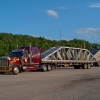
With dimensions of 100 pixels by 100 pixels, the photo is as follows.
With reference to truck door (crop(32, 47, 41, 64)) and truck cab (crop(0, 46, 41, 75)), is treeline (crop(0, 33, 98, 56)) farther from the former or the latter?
truck cab (crop(0, 46, 41, 75))

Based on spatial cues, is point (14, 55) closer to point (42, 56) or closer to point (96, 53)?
point (42, 56)

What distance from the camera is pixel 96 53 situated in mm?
98500

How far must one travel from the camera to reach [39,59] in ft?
102

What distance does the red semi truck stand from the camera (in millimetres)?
26987

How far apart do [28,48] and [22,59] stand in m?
1.89

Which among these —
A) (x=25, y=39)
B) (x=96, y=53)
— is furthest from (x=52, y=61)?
(x=25, y=39)

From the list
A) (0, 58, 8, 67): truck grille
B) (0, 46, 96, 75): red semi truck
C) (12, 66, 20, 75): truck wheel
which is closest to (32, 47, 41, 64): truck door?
(0, 46, 96, 75): red semi truck

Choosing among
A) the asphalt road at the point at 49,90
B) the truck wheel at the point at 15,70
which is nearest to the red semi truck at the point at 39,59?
the truck wheel at the point at 15,70

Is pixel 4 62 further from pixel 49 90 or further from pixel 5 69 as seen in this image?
pixel 49 90

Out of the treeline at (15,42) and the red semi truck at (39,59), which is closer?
the red semi truck at (39,59)

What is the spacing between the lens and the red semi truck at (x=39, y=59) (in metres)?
27.0

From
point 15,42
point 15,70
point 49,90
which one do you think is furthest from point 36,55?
point 15,42

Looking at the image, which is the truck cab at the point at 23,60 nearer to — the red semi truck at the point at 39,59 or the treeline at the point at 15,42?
the red semi truck at the point at 39,59

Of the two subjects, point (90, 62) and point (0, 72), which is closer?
point (0, 72)
